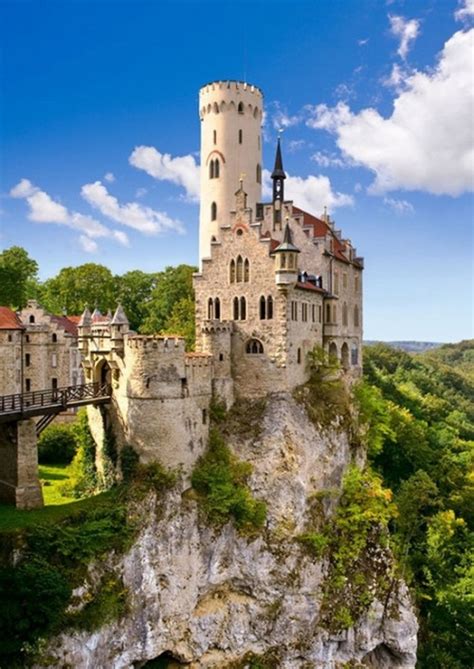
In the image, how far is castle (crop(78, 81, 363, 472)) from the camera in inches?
1389

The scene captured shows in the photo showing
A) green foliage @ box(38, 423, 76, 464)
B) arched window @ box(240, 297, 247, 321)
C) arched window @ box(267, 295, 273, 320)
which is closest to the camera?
arched window @ box(267, 295, 273, 320)

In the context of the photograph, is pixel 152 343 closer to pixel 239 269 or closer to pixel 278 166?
pixel 239 269

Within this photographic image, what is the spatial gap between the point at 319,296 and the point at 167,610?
75.2ft

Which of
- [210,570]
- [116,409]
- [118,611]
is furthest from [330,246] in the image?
[118,611]

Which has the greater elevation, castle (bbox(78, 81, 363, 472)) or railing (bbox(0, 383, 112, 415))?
castle (bbox(78, 81, 363, 472))

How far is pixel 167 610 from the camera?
3384cm

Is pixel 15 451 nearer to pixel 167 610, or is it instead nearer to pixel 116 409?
pixel 116 409

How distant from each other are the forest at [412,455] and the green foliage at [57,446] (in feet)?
45.4

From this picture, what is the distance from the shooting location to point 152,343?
35.1 meters

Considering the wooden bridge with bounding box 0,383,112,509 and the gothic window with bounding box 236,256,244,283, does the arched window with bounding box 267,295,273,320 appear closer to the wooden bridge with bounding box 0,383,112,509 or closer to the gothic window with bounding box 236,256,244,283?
the gothic window with bounding box 236,256,244,283

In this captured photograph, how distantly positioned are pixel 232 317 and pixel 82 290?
124 ft

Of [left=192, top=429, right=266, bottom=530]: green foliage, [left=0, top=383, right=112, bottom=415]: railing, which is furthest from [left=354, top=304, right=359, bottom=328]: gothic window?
[left=0, top=383, right=112, bottom=415]: railing

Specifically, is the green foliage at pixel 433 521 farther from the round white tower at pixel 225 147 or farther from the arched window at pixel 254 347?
the round white tower at pixel 225 147

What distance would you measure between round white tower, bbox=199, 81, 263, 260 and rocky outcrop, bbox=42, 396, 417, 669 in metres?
15.9
